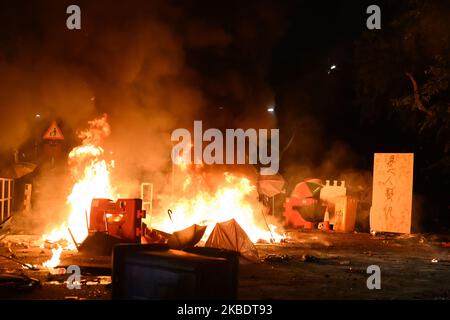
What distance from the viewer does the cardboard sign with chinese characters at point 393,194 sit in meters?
17.1

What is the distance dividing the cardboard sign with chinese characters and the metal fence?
10.9 meters

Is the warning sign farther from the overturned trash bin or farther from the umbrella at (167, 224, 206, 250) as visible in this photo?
the overturned trash bin

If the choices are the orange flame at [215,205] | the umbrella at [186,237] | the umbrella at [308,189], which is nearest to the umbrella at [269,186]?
the umbrella at [308,189]

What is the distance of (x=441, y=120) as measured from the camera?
60.6 feet

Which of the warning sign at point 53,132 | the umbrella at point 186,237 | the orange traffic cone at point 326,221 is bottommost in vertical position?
the orange traffic cone at point 326,221

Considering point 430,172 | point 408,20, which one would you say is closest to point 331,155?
point 430,172

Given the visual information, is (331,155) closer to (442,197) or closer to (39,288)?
(442,197)

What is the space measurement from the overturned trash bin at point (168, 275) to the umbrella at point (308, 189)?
1463 centimetres

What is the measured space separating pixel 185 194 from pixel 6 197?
5.02m

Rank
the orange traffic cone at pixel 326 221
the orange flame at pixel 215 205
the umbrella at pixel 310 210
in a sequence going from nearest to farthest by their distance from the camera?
the orange flame at pixel 215 205, the orange traffic cone at pixel 326 221, the umbrella at pixel 310 210

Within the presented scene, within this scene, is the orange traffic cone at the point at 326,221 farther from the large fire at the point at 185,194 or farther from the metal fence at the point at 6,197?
the metal fence at the point at 6,197

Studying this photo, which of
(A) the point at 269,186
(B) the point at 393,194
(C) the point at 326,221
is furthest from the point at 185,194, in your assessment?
(B) the point at 393,194

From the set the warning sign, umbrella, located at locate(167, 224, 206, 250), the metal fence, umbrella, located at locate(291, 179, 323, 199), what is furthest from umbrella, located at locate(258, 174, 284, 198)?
umbrella, located at locate(167, 224, 206, 250)

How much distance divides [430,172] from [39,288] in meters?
17.2
